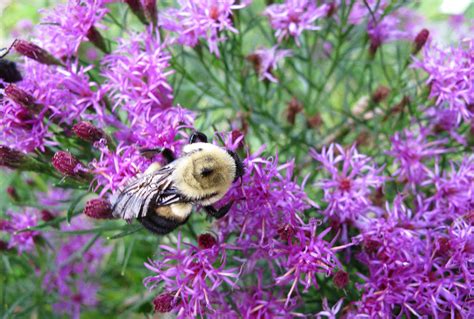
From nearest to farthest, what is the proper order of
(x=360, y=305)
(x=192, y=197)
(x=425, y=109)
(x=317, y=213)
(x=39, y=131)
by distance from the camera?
(x=192, y=197) → (x=360, y=305) → (x=39, y=131) → (x=317, y=213) → (x=425, y=109)

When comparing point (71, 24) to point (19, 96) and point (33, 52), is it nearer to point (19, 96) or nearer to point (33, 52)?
point (33, 52)

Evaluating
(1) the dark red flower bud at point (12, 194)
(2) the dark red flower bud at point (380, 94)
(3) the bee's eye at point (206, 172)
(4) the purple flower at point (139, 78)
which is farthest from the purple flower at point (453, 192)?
(1) the dark red flower bud at point (12, 194)

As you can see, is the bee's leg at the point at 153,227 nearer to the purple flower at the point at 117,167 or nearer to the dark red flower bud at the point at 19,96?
the purple flower at the point at 117,167

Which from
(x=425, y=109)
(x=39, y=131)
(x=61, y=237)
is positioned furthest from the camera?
(x=61, y=237)

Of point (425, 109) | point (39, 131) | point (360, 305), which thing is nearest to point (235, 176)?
point (360, 305)

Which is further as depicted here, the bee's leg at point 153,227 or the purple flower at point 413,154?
the purple flower at point 413,154

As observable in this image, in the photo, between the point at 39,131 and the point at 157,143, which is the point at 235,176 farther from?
the point at 39,131

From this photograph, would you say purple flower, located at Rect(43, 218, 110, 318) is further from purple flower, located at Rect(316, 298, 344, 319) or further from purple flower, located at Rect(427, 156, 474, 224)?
purple flower, located at Rect(427, 156, 474, 224)
